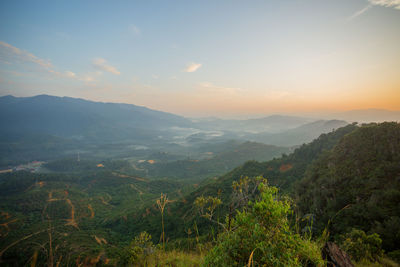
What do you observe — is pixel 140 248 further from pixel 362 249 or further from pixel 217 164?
pixel 217 164

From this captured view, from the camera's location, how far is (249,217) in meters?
2.76

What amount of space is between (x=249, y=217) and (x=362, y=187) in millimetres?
19375

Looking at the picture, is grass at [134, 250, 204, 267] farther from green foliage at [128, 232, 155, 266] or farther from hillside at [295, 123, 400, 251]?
hillside at [295, 123, 400, 251]

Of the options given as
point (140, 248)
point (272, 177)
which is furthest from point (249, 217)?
point (272, 177)

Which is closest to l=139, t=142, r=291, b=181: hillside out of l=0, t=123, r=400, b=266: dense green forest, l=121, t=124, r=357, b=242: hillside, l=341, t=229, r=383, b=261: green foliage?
l=0, t=123, r=400, b=266: dense green forest

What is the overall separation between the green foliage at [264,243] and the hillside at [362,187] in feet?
26.9

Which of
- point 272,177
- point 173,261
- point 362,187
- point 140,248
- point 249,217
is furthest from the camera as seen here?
point 272,177

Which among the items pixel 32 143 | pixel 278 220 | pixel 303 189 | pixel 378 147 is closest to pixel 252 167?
pixel 303 189

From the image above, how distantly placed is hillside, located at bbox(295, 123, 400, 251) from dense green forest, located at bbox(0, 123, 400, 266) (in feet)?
0.27

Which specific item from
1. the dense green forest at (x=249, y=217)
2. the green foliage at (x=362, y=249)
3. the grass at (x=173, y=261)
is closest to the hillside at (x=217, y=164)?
the dense green forest at (x=249, y=217)

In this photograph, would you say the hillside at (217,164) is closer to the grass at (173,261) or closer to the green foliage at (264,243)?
the grass at (173,261)

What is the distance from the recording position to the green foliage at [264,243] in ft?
7.84

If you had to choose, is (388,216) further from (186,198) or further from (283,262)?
(186,198)

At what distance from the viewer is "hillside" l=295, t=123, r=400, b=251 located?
11.3 m
